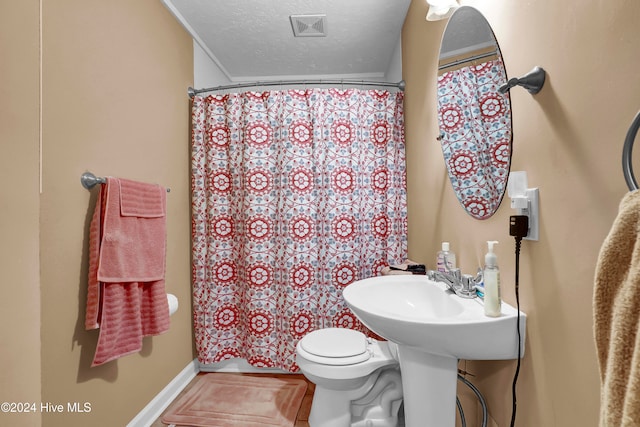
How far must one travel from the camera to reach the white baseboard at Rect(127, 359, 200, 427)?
1730 mm

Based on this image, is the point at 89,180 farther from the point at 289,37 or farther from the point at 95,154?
the point at 289,37

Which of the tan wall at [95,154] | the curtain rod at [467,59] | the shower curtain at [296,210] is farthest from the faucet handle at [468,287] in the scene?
the tan wall at [95,154]

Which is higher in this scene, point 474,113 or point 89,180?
point 474,113

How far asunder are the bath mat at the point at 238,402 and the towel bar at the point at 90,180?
4.33ft

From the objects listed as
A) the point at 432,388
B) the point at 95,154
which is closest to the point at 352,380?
the point at 432,388

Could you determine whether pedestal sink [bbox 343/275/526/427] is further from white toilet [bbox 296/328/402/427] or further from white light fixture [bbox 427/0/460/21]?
white light fixture [bbox 427/0/460/21]

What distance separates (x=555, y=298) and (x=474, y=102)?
75 centimetres

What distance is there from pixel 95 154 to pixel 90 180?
13 centimetres

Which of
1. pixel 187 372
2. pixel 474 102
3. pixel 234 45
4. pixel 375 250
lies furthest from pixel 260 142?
pixel 187 372

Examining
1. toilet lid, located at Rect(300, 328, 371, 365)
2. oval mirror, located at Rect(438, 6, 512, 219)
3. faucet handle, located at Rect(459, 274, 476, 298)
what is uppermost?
oval mirror, located at Rect(438, 6, 512, 219)

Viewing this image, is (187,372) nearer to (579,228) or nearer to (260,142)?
(260,142)

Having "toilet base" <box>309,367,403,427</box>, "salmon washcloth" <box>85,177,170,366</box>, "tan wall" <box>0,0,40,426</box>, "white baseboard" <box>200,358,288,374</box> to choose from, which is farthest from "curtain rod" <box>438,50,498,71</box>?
"white baseboard" <box>200,358,288,374</box>

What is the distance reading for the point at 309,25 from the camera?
225 centimetres

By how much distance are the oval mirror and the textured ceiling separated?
0.93 metres
